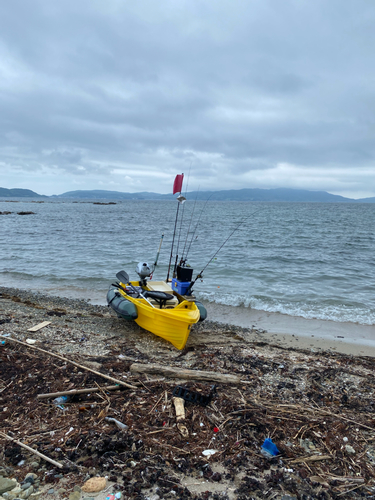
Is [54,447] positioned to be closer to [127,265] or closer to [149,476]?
[149,476]

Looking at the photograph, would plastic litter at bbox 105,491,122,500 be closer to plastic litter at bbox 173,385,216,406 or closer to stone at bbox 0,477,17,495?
stone at bbox 0,477,17,495

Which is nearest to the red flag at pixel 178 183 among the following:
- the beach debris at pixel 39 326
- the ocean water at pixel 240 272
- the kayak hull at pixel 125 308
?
the ocean water at pixel 240 272

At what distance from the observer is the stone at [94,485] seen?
315 centimetres

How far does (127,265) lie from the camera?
18.3 m

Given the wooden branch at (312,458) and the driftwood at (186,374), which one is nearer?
the wooden branch at (312,458)

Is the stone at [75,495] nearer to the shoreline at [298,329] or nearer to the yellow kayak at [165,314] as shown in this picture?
the yellow kayak at [165,314]

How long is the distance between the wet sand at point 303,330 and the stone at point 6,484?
6.99 m

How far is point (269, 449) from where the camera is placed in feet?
12.7

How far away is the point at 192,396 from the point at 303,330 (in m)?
6.28

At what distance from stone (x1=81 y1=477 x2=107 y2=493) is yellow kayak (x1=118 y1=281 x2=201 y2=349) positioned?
4051 mm

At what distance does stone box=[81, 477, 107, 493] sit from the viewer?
3.15 meters

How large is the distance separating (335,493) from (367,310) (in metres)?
9.65

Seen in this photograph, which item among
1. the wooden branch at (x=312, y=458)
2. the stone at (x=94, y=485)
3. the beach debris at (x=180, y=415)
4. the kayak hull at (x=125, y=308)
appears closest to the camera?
the stone at (x=94, y=485)

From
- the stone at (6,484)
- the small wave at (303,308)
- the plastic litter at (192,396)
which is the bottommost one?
the small wave at (303,308)
